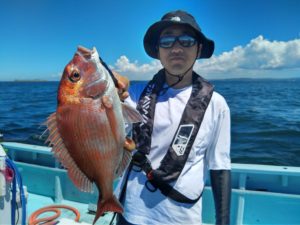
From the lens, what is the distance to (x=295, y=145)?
10930 millimetres

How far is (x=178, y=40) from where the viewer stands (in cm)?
208

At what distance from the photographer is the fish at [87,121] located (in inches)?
62.2

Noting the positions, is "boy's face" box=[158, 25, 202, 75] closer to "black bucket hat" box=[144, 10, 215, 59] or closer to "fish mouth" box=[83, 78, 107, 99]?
"black bucket hat" box=[144, 10, 215, 59]

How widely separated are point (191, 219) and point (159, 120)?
25.9 inches

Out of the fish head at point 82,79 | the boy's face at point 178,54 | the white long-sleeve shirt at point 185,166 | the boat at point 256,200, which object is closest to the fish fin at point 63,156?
the fish head at point 82,79

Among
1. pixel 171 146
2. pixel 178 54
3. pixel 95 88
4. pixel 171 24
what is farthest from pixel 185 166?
pixel 171 24

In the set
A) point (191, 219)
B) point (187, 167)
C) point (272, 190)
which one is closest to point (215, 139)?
point (187, 167)

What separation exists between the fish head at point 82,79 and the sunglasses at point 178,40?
62 centimetres

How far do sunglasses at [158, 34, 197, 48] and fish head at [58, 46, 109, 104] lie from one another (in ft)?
2.05

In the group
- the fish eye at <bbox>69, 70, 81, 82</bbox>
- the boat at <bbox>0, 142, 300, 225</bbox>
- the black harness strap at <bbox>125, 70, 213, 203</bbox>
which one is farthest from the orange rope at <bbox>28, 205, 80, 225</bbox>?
the fish eye at <bbox>69, 70, 81, 82</bbox>

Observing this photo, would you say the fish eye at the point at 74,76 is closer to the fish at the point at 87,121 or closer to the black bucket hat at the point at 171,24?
the fish at the point at 87,121

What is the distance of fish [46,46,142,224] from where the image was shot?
1.58m

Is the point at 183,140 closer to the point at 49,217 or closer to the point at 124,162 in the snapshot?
Result: the point at 124,162

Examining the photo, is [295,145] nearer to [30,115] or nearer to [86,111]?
[86,111]
